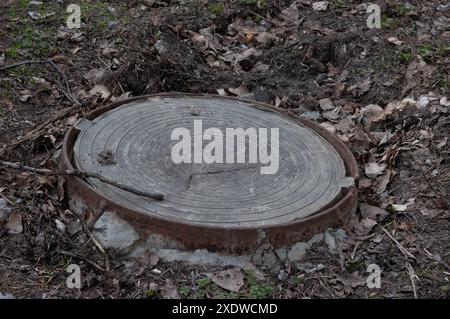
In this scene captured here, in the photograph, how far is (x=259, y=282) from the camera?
2965 millimetres

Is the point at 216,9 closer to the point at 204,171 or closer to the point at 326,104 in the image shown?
the point at 326,104

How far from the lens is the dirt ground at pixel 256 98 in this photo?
2986 mm

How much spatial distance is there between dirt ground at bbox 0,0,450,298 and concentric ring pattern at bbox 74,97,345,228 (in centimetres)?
24

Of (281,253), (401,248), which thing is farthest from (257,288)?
(401,248)

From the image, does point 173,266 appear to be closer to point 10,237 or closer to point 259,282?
point 259,282

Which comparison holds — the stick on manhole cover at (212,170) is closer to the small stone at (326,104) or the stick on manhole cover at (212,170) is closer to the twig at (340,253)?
the twig at (340,253)

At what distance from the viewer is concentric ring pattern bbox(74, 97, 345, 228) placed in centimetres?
315

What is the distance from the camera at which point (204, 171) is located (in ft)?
11.3

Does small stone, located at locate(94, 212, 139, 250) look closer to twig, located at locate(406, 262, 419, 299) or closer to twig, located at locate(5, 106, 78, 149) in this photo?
twig, located at locate(5, 106, 78, 149)
